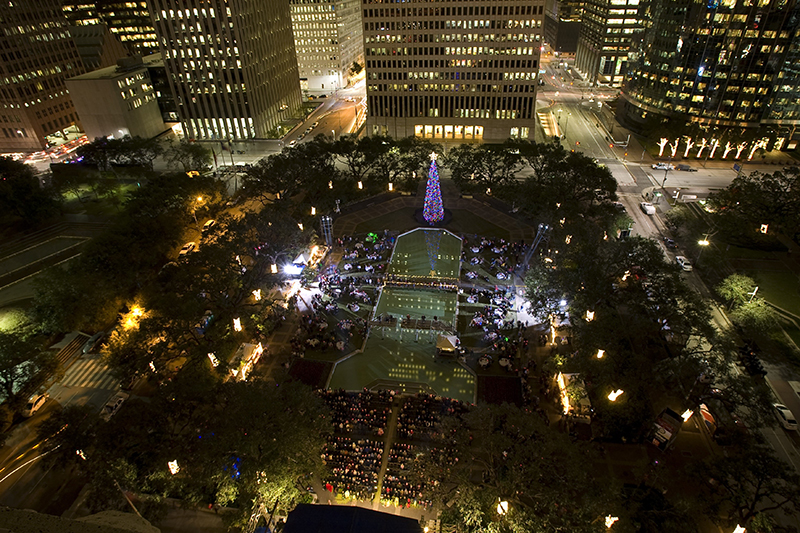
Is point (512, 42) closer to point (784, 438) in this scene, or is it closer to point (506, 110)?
point (506, 110)

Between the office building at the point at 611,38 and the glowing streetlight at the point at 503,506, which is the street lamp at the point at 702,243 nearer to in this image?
the glowing streetlight at the point at 503,506

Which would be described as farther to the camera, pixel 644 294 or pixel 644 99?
pixel 644 99

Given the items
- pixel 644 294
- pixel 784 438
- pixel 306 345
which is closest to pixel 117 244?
pixel 306 345

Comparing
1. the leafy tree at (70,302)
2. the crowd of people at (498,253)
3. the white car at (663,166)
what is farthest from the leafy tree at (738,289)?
the leafy tree at (70,302)

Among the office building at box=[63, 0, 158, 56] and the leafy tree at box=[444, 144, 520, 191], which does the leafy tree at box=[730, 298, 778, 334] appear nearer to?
the leafy tree at box=[444, 144, 520, 191]

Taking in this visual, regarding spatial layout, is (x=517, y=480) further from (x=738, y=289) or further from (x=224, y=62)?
(x=224, y=62)

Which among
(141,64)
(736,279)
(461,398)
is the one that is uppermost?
(141,64)

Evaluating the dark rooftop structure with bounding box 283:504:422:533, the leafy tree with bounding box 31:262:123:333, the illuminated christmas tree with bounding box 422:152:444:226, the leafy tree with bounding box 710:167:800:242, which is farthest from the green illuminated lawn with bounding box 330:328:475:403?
the leafy tree with bounding box 710:167:800:242
